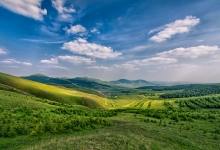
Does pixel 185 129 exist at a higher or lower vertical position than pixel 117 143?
lower

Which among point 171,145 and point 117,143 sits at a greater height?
point 117,143

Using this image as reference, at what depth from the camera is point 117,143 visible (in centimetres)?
1720

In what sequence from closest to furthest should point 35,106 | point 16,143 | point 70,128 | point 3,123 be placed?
point 16,143 < point 3,123 < point 70,128 < point 35,106

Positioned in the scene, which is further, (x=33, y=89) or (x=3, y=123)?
(x=33, y=89)

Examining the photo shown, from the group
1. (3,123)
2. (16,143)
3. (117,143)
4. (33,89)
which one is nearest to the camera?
(117,143)

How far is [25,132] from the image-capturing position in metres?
22.7

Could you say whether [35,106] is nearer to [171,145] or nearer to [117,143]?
[117,143]

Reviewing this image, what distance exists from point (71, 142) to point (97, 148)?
3.39 meters

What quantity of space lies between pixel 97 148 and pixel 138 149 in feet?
14.6

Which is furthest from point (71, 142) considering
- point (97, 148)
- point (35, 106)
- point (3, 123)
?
point (35, 106)

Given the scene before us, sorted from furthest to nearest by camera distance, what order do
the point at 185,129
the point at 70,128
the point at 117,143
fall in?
the point at 185,129
the point at 70,128
the point at 117,143

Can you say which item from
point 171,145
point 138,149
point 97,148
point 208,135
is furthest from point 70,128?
point 208,135

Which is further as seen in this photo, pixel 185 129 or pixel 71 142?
pixel 185 129

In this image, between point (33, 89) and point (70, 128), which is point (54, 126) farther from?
point (33, 89)
